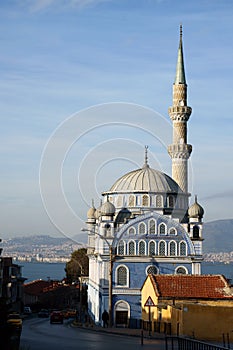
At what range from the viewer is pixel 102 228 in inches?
2077

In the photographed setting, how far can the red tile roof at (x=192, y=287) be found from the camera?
40.2 meters

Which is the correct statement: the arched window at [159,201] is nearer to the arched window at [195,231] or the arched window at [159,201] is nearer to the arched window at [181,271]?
the arched window at [195,231]

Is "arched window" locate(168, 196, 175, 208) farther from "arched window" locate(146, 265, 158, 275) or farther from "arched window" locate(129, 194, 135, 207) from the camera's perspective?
"arched window" locate(146, 265, 158, 275)

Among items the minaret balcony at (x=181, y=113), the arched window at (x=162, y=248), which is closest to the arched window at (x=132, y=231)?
the arched window at (x=162, y=248)

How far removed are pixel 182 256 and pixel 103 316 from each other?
773 cm

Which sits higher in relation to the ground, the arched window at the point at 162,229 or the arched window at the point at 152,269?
the arched window at the point at 162,229

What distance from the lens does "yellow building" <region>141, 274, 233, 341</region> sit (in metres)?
31.1

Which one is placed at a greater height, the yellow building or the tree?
the tree

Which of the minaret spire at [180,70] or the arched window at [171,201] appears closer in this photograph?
the arched window at [171,201]

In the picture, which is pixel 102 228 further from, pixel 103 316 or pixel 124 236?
pixel 103 316


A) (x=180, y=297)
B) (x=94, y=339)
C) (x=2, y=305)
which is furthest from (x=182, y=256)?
(x=2, y=305)

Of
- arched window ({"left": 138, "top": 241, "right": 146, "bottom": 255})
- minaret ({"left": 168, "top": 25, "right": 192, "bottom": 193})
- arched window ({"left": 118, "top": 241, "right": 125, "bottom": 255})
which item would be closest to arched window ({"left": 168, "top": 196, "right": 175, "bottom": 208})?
minaret ({"left": 168, "top": 25, "right": 192, "bottom": 193})

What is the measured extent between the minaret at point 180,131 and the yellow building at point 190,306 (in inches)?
883

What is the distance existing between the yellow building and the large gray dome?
14261 mm
